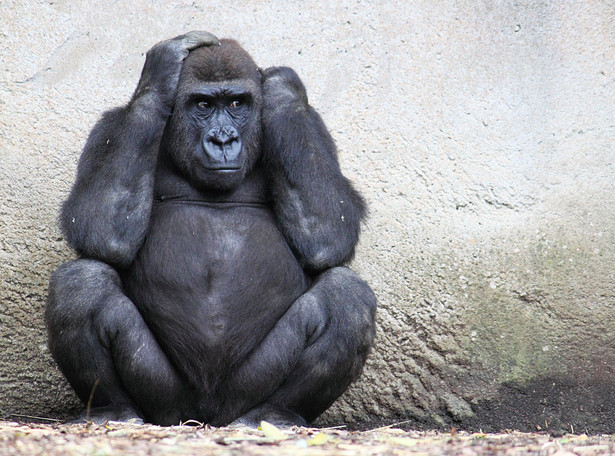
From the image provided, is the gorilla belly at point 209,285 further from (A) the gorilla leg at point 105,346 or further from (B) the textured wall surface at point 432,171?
(B) the textured wall surface at point 432,171

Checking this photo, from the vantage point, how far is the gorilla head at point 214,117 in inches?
152

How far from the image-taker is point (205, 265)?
3908 millimetres

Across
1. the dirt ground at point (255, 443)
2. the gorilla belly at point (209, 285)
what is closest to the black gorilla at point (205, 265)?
the gorilla belly at point (209, 285)

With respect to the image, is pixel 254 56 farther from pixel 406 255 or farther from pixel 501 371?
pixel 501 371

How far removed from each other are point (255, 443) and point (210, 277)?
3.61 feet

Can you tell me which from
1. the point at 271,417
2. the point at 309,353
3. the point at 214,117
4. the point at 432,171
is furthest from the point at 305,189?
the point at 432,171

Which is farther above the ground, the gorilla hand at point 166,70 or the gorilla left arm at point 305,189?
the gorilla hand at point 166,70

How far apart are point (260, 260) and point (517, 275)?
1.61 meters

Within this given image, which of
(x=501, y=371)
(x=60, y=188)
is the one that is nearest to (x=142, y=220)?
(x=60, y=188)

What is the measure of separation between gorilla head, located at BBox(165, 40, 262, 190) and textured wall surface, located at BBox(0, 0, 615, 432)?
1118 mm

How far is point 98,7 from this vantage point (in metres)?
5.21

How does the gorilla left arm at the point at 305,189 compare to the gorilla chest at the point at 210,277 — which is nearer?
the gorilla chest at the point at 210,277

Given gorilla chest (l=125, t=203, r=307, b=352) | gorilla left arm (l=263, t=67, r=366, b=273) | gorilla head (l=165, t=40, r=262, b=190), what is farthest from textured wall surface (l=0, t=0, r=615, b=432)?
gorilla head (l=165, t=40, r=262, b=190)

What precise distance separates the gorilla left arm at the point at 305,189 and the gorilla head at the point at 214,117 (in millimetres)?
81
